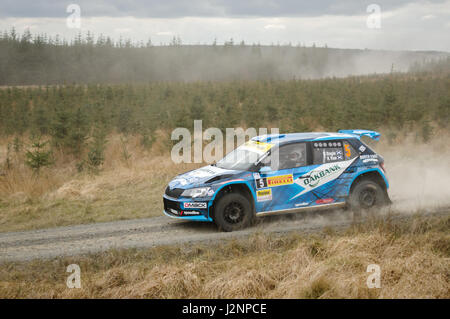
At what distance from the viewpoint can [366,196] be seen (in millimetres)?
8547

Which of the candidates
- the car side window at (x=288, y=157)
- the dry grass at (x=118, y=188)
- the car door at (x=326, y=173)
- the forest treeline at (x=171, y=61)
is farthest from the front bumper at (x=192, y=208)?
the forest treeline at (x=171, y=61)

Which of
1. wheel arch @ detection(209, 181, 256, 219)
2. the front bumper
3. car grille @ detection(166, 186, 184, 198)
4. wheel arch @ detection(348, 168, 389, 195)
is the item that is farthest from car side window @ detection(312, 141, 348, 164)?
car grille @ detection(166, 186, 184, 198)

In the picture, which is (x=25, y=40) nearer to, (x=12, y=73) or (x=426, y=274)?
(x=12, y=73)

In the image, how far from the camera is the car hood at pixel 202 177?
7.81m

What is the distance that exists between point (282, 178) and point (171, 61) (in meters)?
118

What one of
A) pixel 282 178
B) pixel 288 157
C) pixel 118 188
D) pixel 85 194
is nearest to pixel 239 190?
pixel 282 178

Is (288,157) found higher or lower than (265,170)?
higher

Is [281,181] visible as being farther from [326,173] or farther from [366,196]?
[366,196]

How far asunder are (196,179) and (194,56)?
393 feet

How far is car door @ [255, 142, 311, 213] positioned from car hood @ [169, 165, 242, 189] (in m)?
0.64

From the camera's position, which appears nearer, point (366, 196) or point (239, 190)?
point (239, 190)

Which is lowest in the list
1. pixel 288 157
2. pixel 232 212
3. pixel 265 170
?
pixel 232 212

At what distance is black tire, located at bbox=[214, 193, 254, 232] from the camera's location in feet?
25.0

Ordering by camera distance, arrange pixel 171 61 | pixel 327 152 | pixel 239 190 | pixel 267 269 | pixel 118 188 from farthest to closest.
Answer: pixel 171 61 < pixel 118 188 < pixel 327 152 < pixel 239 190 < pixel 267 269
